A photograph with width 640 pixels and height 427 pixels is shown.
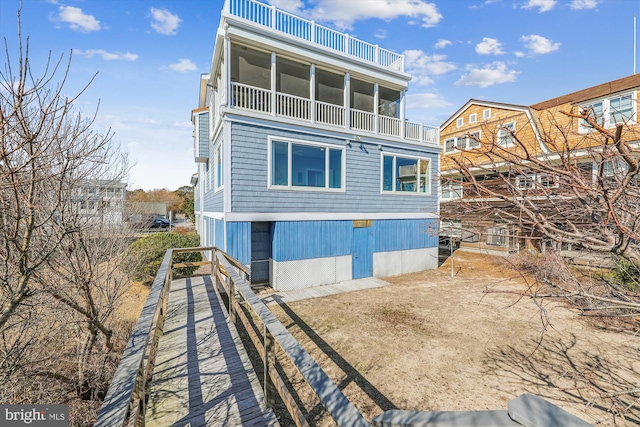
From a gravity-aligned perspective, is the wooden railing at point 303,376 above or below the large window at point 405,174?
below

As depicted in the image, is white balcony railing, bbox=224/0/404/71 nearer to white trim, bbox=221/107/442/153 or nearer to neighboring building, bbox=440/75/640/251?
white trim, bbox=221/107/442/153

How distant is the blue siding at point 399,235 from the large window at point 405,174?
57.5 inches

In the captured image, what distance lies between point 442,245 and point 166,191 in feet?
182

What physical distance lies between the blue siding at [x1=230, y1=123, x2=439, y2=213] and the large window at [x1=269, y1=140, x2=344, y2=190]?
25 centimetres

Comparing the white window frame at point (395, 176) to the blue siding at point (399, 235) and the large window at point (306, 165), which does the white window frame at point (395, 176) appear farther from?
the large window at point (306, 165)

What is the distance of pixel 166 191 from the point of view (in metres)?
56.7

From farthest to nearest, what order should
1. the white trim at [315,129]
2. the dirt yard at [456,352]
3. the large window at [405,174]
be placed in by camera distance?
1. the large window at [405,174]
2. the white trim at [315,129]
3. the dirt yard at [456,352]

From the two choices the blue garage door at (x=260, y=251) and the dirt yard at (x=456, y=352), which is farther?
the blue garage door at (x=260, y=251)

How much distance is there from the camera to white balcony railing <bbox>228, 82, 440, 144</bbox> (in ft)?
30.2

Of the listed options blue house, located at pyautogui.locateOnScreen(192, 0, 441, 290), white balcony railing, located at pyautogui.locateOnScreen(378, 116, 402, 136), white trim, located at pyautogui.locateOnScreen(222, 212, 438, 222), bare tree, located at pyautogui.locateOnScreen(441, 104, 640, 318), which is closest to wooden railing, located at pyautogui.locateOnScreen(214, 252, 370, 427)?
bare tree, located at pyautogui.locateOnScreen(441, 104, 640, 318)

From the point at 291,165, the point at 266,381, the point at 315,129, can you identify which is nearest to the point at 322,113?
the point at 315,129

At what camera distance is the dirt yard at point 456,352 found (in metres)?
4.23

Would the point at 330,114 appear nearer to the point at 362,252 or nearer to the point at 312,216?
the point at 312,216

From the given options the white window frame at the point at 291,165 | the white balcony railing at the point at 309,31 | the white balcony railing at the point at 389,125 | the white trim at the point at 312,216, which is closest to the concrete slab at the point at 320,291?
the white trim at the point at 312,216
